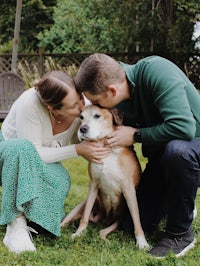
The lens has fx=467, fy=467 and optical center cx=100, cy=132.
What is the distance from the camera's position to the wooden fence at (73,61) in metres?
11.0

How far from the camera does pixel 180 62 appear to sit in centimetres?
1113

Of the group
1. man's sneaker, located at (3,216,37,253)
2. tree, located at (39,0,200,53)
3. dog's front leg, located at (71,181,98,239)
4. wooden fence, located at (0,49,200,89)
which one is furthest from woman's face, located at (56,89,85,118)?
wooden fence, located at (0,49,200,89)

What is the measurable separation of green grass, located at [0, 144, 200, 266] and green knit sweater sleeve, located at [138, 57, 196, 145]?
0.73m

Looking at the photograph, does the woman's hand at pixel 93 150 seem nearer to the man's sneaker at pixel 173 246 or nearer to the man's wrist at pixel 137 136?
the man's wrist at pixel 137 136

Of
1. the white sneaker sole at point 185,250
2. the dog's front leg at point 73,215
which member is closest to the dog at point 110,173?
the dog's front leg at point 73,215

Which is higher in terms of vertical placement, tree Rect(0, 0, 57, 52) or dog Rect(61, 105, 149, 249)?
dog Rect(61, 105, 149, 249)

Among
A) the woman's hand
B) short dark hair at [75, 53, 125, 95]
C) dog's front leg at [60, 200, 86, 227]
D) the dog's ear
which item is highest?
short dark hair at [75, 53, 125, 95]

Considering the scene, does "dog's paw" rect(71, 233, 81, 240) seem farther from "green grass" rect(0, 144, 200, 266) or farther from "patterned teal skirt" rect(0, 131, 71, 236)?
"patterned teal skirt" rect(0, 131, 71, 236)

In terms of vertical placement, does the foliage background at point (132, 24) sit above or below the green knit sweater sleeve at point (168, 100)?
below

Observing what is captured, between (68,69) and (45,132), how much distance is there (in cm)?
763

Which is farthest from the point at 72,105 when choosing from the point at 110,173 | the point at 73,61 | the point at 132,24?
the point at 73,61

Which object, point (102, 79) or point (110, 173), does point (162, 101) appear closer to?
point (102, 79)

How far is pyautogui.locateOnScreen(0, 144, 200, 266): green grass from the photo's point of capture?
9.23 feet

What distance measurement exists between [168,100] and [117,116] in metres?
0.52
